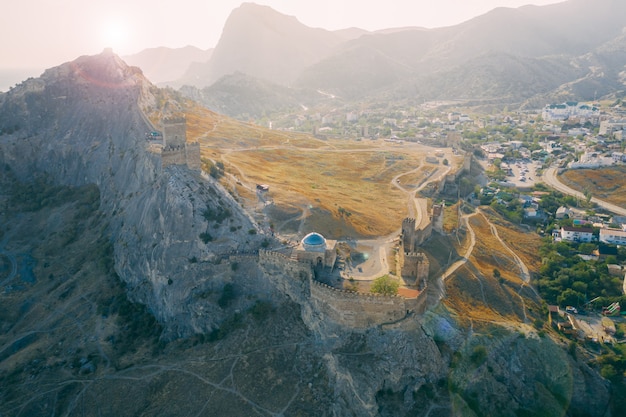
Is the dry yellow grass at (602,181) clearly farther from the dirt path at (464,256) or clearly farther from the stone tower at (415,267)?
the stone tower at (415,267)

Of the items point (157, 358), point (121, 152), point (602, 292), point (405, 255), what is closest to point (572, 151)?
point (602, 292)

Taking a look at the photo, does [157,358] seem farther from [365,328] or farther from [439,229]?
[439,229]

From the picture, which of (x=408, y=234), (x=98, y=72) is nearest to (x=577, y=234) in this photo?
(x=408, y=234)

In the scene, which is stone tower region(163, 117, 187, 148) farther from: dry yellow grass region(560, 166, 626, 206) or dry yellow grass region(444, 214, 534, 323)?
dry yellow grass region(560, 166, 626, 206)

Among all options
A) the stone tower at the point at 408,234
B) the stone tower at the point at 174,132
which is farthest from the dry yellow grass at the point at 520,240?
the stone tower at the point at 174,132

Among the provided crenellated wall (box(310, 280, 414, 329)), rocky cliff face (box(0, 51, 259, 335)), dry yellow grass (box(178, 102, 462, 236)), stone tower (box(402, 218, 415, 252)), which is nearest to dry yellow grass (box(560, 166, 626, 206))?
dry yellow grass (box(178, 102, 462, 236))

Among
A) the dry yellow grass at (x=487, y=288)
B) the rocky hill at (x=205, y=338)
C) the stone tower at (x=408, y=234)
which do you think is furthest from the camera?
the stone tower at (x=408, y=234)
